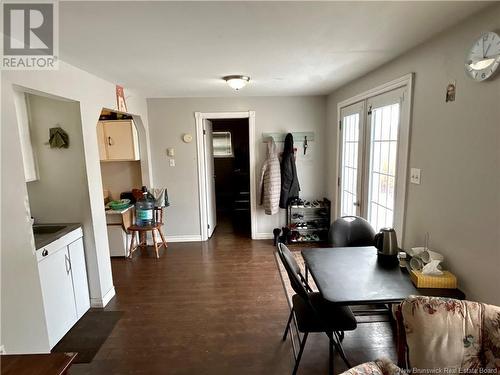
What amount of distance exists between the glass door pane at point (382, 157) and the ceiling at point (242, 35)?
1.26ft

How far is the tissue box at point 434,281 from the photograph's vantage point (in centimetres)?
157

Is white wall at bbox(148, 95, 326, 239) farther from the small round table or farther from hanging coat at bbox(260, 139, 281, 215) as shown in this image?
the small round table

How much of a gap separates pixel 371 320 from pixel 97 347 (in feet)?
7.43

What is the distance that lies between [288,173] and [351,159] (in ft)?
3.30

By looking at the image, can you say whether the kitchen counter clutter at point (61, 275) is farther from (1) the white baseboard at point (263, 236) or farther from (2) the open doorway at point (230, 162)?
(2) the open doorway at point (230, 162)

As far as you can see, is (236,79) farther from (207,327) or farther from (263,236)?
(263,236)

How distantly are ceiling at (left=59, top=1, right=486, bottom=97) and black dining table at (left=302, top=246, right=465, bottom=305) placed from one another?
1.52 meters

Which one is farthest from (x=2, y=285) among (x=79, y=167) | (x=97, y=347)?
(x=79, y=167)

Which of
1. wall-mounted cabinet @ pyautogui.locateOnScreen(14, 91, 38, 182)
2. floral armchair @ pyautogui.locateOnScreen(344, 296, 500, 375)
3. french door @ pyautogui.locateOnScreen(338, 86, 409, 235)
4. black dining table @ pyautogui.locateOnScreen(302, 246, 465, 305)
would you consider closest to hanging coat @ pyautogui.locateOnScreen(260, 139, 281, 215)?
french door @ pyautogui.locateOnScreen(338, 86, 409, 235)

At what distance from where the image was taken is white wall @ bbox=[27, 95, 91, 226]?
2.32m

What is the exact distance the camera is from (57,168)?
2.39 metres

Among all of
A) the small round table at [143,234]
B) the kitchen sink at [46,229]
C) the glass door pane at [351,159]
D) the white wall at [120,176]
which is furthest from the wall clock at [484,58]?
the white wall at [120,176]

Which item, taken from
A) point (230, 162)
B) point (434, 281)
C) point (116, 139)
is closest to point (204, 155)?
point (116, 139)

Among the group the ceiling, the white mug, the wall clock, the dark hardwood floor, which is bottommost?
the dark hardwood floor
